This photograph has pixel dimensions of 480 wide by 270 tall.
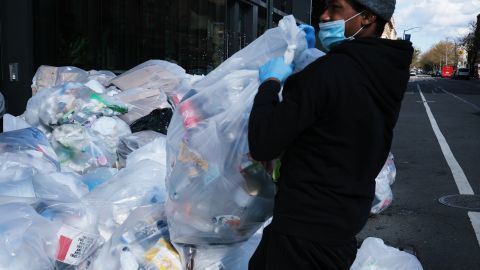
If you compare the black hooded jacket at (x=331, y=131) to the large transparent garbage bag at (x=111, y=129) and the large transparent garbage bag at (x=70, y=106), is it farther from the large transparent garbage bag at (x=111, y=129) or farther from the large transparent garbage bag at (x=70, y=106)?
the large transparent garbage bag at (x=70, y=106)

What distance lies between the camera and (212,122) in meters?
1.95

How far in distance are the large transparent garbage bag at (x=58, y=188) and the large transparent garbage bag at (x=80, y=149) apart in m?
1.10

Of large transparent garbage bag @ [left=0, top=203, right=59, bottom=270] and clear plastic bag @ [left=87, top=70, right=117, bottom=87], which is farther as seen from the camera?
clear plastic bag @ [left=87, top=70, right=117, bottom=87]

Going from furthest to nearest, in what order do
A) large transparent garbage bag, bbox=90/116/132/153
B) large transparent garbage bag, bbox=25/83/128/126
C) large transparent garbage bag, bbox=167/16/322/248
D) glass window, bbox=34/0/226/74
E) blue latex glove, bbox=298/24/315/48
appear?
1. glass window, bbox=34/0/226/74
2. large transparent garbage bag, bbox=25/83/128/126
3. large transparent garbage bag, bbox=90/116/132/153
4. blue latex glove, bbox=298/24/315/48
5. large transparent garbage bag, bbox=167/16/322/248

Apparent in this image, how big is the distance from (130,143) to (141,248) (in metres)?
2.00

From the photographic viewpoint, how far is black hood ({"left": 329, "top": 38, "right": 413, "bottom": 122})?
1.52 metres

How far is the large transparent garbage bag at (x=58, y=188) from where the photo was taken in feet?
9.70

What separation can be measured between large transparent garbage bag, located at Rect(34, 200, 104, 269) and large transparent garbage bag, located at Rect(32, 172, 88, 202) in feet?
0.48

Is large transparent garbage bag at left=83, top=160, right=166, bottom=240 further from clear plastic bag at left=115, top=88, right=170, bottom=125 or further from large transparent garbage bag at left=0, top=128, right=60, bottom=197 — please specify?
clear plastic bag at left=115, top=88, right=170, bottom=125

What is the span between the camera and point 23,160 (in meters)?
3.52

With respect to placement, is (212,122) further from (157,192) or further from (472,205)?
(472,205)

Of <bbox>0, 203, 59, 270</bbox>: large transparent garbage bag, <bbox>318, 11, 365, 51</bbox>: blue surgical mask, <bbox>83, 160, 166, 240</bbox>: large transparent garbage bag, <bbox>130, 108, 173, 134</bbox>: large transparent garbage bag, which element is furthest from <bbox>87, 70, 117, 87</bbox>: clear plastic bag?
<bbox>318, 11, 365, 51</bbox>: blue surgical mask

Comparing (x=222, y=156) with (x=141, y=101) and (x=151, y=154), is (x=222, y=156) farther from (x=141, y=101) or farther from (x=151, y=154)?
(x=141, y=101)

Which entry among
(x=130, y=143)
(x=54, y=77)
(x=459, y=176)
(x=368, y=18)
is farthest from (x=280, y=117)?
(x=459, y=176)
